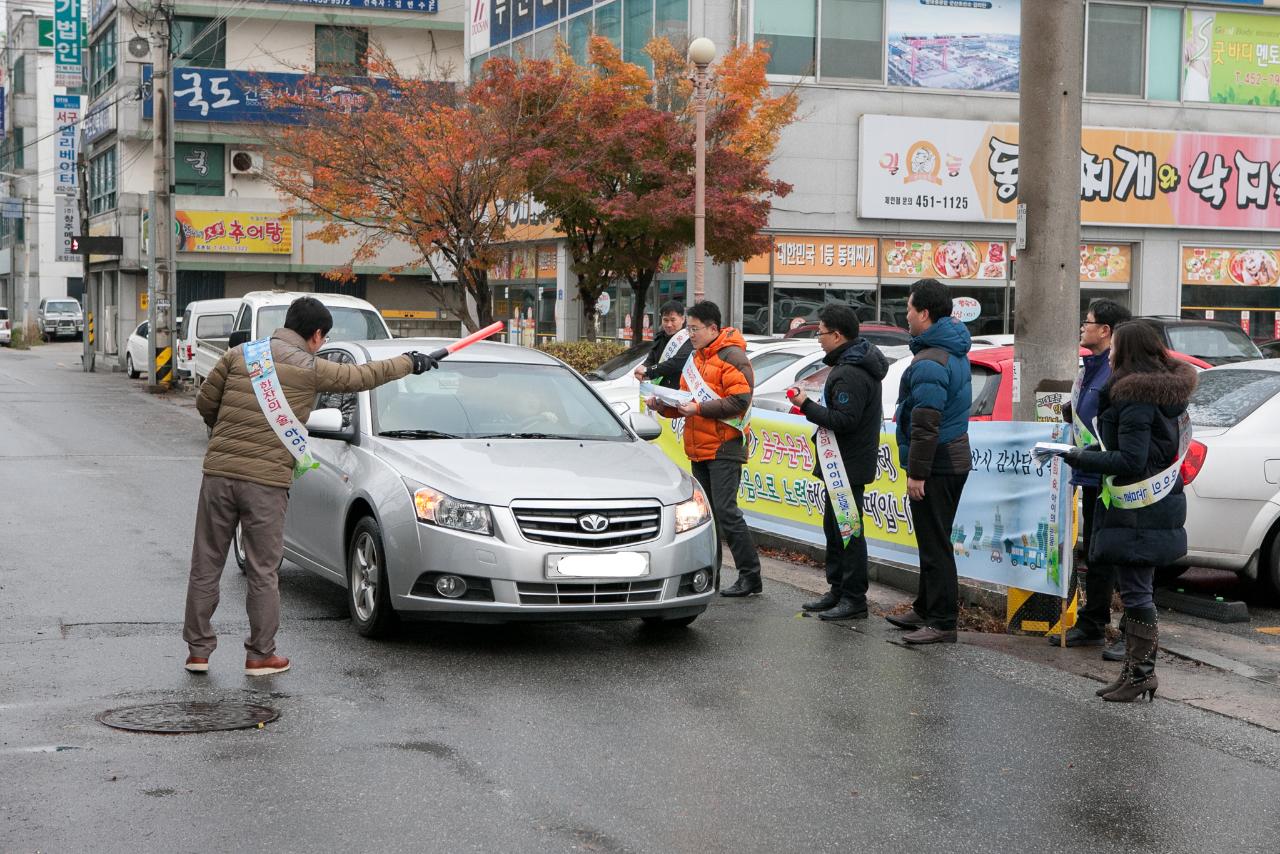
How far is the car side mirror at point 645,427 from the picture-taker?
894cm

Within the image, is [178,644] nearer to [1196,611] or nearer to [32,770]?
[32,770]

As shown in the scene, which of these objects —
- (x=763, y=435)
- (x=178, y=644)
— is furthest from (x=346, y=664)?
(x=763, y=435)

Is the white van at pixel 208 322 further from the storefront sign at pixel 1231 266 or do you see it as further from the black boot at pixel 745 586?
the storefront sign at pixel 1231 266

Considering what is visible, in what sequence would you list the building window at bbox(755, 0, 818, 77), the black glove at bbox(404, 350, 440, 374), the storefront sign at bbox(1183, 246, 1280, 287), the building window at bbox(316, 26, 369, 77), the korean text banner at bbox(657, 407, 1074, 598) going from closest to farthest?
the black glove at bbox(404, 350, 440, 374) → the korean text banner at bbox(657, 407, 1074, 598) → the building window at bbox(755, 0, 818, 77) → the storefront sign at bbox(1183, 246, 1280, 287) → the building window at bbox(316, 26, 369, 77)

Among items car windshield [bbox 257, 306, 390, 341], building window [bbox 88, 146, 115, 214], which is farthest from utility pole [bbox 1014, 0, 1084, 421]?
building window [bbox 88, 146, 115, 214]

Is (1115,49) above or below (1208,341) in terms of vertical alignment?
above

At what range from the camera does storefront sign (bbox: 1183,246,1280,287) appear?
30.1m

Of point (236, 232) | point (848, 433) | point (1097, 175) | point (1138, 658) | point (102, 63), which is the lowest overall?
point (1138, 658)

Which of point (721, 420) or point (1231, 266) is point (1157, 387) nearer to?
point (721, 420)

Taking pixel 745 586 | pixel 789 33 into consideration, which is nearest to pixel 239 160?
pixel 789 33

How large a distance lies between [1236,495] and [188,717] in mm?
6537

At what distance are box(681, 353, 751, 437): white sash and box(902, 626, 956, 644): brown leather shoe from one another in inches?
72.5

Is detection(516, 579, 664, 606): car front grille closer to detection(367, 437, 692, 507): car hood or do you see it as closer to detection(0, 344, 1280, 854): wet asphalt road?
detection(0, 344, 1280, 854): wet asphalt road

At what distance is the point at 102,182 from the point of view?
50.2 m
